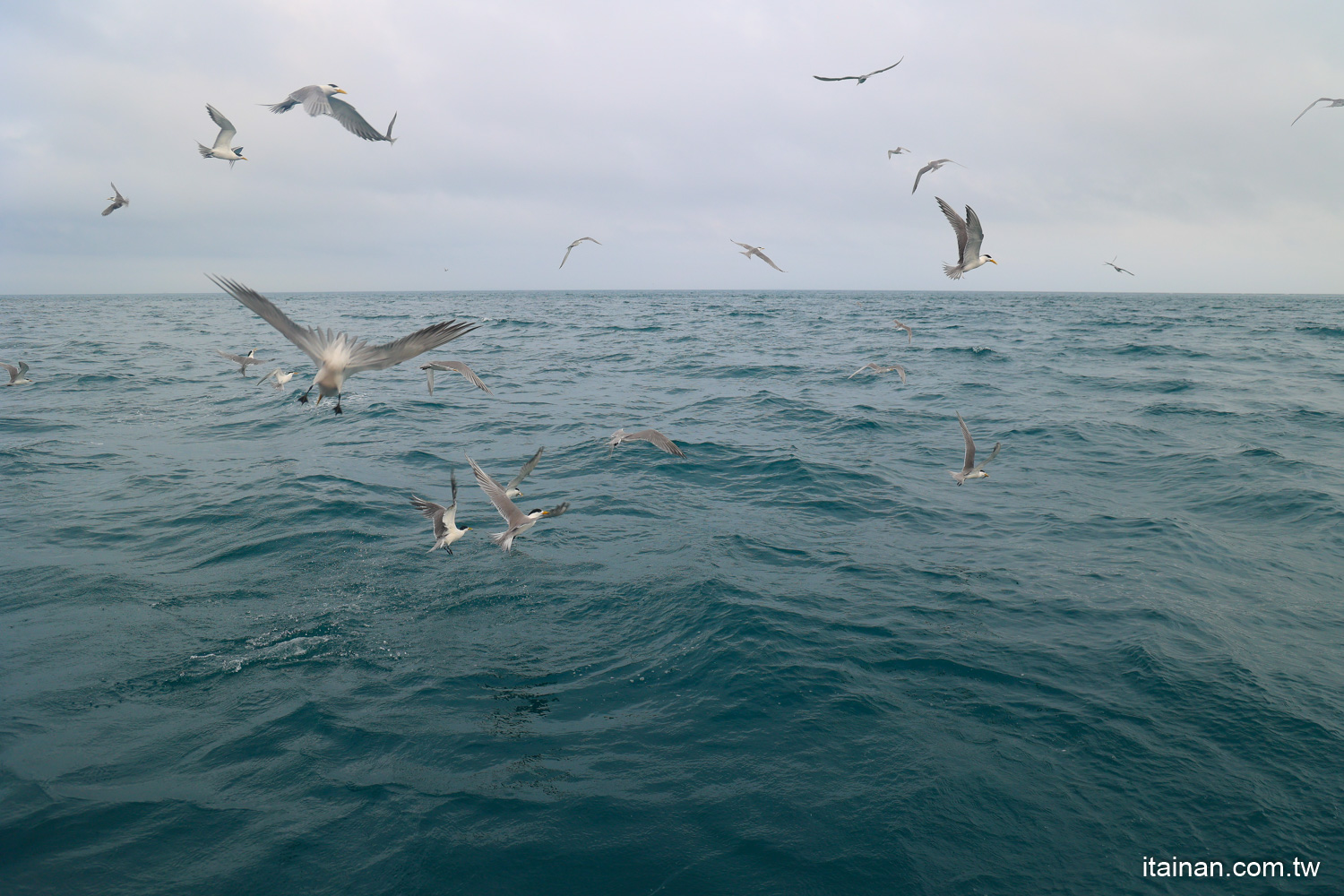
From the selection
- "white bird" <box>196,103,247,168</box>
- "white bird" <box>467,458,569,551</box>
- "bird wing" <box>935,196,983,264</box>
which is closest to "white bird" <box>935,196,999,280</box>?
"bird wing" <box>935,196,983,264</box>

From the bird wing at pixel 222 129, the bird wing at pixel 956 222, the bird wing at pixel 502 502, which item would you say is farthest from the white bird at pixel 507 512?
the bird wing at pixel 222 129

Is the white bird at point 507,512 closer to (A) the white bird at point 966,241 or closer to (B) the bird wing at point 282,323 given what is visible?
(B) the bird wing at point 282,323

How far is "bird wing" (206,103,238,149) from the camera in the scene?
12.5 m

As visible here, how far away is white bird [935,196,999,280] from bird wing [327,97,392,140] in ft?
28.4

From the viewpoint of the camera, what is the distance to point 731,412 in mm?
18953

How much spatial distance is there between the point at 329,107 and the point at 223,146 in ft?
15.5

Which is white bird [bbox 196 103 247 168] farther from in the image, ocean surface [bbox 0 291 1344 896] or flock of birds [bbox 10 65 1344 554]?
ocean surface [bbox 0 291 1344 896]

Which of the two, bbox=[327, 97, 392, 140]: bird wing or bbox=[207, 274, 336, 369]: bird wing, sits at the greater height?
bbox=[327, 97, 392, 140]: bird wing

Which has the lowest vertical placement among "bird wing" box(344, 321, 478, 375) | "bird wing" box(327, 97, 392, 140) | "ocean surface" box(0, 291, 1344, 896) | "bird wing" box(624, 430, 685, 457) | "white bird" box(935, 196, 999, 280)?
"ocean surface" box(0, 291, 1344, 896)

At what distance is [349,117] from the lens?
9797 mm

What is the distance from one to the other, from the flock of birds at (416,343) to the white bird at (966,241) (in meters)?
0.01

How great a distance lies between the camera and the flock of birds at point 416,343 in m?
5.50

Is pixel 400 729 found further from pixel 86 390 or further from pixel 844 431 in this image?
pixel 86 390

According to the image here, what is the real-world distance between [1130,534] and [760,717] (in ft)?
25.1
